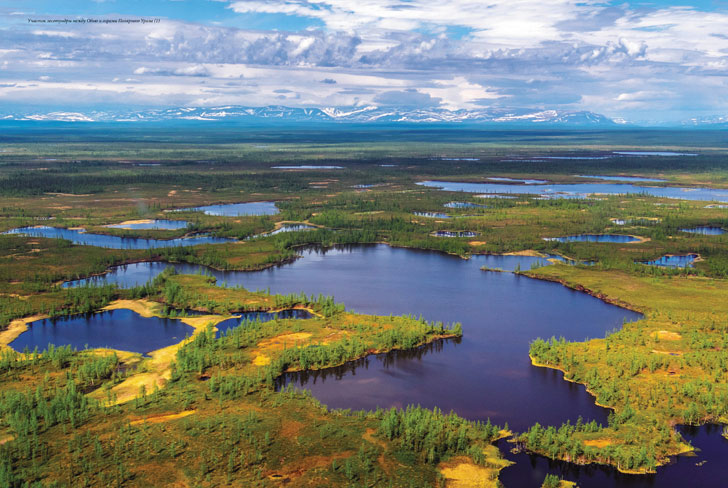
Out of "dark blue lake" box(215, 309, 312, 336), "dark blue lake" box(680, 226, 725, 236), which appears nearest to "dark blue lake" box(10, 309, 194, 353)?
"dark blue lake" box(215, 309, 312, 336)

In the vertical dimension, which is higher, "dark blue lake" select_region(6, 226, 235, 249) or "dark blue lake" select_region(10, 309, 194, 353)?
"dark blue lake" select_region(6, 226, 235, 249)

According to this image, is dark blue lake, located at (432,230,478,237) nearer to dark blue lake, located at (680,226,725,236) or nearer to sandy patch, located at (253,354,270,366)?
dark blue lake, located at (680,226,725,236)

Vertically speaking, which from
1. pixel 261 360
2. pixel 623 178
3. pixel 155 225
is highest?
pixel 623 178

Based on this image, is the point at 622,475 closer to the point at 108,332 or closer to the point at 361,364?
the point at 361,364

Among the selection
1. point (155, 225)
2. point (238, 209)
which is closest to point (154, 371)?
point (155, 225)

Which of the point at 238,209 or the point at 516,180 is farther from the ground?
the point at 516,180

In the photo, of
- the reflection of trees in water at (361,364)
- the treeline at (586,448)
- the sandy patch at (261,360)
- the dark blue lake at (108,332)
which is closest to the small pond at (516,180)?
the reflection of trees in water at (361,364)
